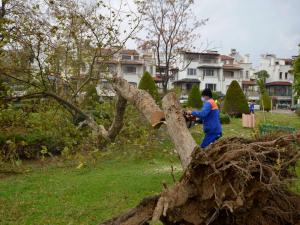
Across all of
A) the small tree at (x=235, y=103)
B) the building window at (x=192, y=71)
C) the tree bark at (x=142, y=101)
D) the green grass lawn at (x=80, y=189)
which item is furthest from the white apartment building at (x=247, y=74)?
the tree bark at (x=142, y=101)

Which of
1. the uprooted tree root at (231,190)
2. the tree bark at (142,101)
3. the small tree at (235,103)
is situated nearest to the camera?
the uprooted tree root at (231,190)

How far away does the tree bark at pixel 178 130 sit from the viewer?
515cm

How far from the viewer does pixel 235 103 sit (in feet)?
105

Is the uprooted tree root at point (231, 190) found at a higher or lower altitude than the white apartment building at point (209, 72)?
lower

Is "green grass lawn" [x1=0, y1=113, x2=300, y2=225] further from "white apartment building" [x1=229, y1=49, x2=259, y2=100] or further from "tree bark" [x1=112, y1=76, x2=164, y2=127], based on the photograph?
"white apartment building" [x1=229, y1=49, x2=259, y2=100]

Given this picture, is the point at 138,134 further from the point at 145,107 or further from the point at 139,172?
the point at 139,172

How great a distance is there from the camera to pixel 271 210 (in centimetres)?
454

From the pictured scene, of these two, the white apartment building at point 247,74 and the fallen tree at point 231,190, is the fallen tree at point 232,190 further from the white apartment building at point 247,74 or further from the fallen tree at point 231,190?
the white apartment building at point 247,74

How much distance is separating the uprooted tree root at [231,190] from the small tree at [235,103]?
1077 inches

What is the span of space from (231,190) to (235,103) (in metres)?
28.4

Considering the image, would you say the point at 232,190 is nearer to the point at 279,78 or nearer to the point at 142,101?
the point at 142,101

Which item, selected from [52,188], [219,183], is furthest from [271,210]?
[52,188]

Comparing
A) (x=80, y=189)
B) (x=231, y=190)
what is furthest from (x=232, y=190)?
(x=80, y=189)

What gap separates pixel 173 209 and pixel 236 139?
1.03 m
